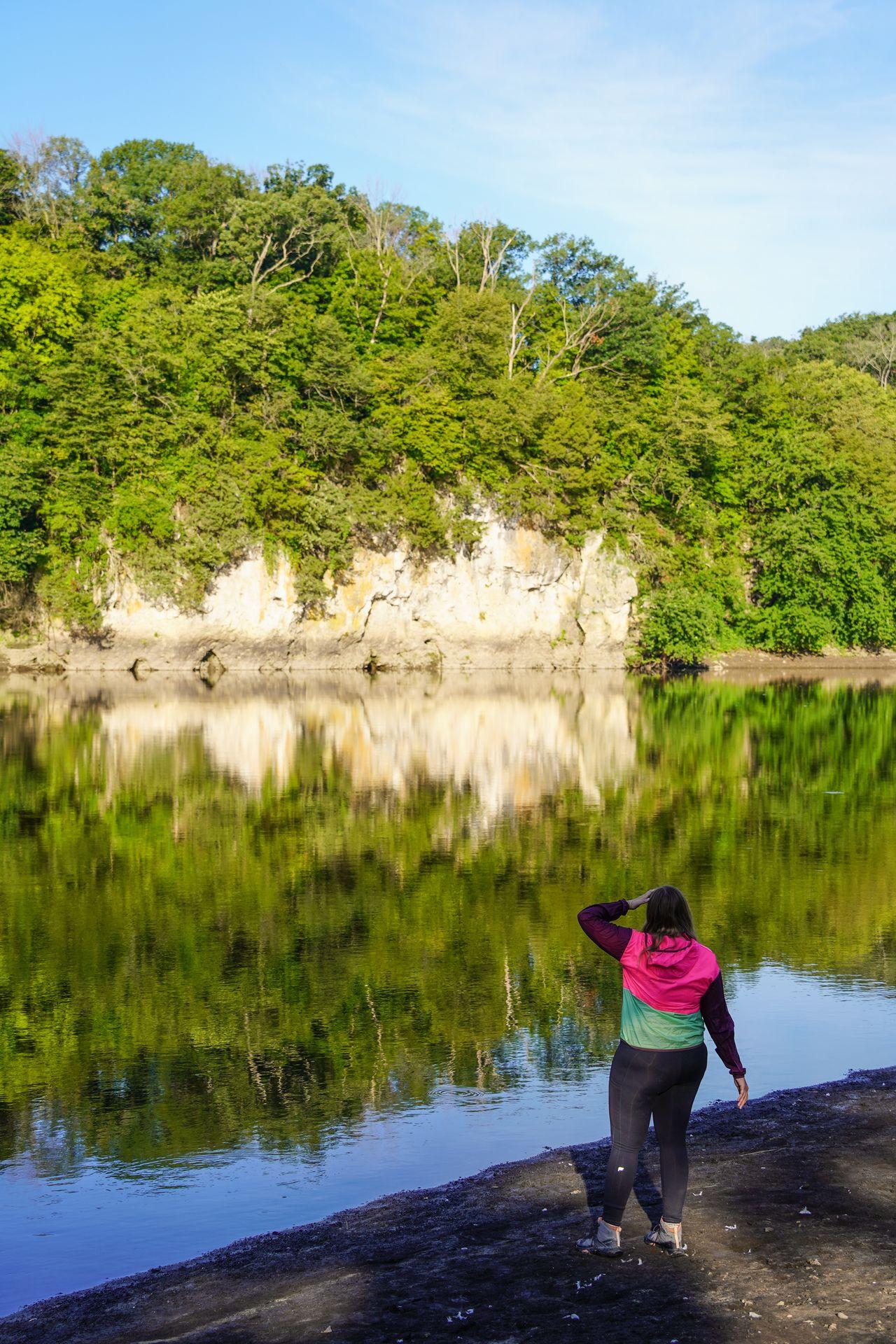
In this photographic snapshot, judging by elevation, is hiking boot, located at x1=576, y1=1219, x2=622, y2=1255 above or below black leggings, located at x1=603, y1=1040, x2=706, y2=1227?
below

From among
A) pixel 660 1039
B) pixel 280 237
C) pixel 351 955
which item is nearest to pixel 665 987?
pixel 660 1039

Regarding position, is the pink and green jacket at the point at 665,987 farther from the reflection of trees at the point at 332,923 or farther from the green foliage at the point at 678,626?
the green foliage at the point at 678,626

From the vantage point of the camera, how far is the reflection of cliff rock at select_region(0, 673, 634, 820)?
28.5 meters

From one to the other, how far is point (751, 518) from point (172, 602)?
39388 millimetres

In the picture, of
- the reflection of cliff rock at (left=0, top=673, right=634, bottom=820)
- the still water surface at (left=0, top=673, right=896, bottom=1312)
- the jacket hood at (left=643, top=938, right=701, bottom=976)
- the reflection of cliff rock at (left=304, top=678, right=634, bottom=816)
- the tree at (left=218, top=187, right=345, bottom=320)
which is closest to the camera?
the jacket hood at (left=643, top=938, right=701, bottom=976)

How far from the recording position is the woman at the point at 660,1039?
20.3 ft

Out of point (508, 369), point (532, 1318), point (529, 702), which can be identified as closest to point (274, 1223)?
point (532, 1318)

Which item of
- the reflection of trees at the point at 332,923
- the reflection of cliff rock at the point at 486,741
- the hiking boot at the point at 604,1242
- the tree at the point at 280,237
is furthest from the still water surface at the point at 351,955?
the tree at the point at 280,237

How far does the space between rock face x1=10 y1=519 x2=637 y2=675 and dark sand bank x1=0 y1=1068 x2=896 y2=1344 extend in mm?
59056

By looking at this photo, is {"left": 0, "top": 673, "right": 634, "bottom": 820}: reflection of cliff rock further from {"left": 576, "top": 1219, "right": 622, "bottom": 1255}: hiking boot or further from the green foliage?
{"left": 576, "top": 1219, "right": 622, "bottom": 1255}: hiking boot

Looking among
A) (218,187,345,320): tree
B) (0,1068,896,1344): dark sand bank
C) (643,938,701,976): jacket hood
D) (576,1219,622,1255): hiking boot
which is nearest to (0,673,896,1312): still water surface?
(0,1068,896,1344): dark sand bank

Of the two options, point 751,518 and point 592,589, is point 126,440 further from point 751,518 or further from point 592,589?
point 751,518

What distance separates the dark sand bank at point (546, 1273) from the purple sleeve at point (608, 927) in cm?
164

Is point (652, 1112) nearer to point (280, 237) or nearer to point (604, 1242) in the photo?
point (604, 1242)
